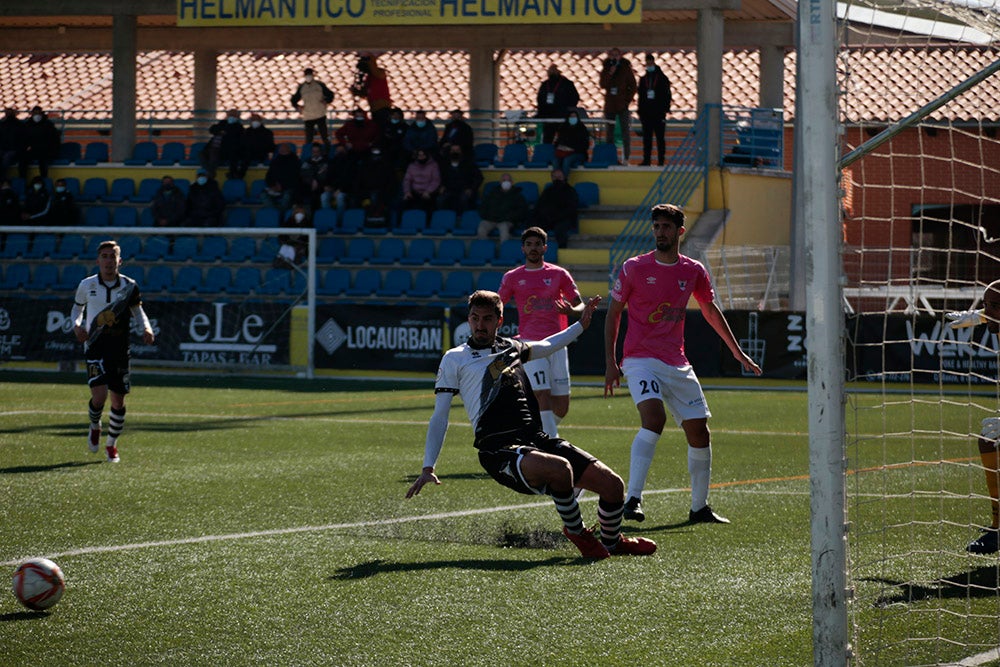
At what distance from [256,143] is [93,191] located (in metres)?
3.58

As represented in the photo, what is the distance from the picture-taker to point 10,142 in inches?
1106

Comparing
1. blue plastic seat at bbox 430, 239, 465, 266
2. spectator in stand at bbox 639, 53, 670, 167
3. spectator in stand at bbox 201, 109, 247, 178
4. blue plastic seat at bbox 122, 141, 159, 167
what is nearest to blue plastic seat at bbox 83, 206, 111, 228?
blue plastic seat at bbox 122, 141, 159, 167

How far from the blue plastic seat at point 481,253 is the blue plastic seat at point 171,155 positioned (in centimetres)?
786

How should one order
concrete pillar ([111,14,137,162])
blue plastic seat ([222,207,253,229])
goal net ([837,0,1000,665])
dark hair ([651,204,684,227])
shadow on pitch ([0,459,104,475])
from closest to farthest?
goal net ([837,0,1000,665])
dark hair ([651,204,684,227])
shadow on pitch ([0,459,104,475])
blue plastic seat ([222,207,253,229])
concrete pillar ([111,14,137,162])

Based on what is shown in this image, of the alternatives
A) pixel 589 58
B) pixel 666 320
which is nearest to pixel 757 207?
pixel 589 58

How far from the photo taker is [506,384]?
770cm

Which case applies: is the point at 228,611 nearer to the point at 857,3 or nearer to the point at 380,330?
the point at 857,3

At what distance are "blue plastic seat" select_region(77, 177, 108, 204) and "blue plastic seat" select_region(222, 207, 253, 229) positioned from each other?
9.47 ft

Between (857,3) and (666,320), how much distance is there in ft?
13.3

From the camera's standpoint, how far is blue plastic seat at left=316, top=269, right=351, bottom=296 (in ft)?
82.0

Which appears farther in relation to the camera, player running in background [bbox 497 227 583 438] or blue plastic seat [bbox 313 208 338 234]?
blue plastic seat [bbox 313 208 338 234]

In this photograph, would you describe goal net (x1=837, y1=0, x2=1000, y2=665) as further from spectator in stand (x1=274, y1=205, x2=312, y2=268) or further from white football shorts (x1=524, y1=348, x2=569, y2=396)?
spectator in stand (x1=274, y1=205, x2=312, y2=268)

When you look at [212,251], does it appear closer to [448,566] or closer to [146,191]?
[146,191]

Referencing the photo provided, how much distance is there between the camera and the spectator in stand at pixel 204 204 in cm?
2611
